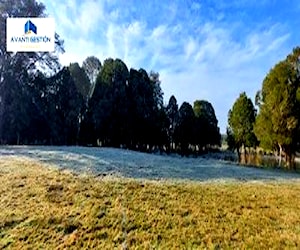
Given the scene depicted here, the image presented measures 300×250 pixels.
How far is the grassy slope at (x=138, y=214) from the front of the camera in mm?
5602

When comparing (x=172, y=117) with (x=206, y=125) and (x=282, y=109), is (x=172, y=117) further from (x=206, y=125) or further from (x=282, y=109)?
(x=282, y=109)

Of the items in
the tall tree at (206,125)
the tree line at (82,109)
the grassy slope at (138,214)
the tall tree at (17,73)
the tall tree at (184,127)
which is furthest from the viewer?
the tall tree at (206,125)

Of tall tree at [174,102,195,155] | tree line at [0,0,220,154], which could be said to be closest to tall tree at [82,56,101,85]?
tree line at [0,0,220,154]

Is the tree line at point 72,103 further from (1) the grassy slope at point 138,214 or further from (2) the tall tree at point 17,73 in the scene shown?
(1) the grassy slope at point 138,214

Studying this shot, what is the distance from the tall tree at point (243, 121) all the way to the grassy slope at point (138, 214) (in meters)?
20.8

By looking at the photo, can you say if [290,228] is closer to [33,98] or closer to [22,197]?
[22,197]

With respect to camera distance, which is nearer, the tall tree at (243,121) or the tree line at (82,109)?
the tree line at (82,109)

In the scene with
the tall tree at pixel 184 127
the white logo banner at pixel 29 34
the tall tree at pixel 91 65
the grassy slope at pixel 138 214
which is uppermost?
the tall tree at pixel 91 65

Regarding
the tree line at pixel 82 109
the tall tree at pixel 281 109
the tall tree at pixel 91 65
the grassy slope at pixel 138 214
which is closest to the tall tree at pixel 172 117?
the tree line at pixel 82 109

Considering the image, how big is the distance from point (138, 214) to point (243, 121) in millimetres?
25566

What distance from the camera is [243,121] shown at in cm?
3064

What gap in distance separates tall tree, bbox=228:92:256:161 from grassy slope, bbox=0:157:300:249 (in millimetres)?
20766

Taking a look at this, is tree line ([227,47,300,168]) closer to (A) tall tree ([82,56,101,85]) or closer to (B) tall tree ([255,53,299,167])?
(B) tall tree ([255,53,299,167])

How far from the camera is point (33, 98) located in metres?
27.7
